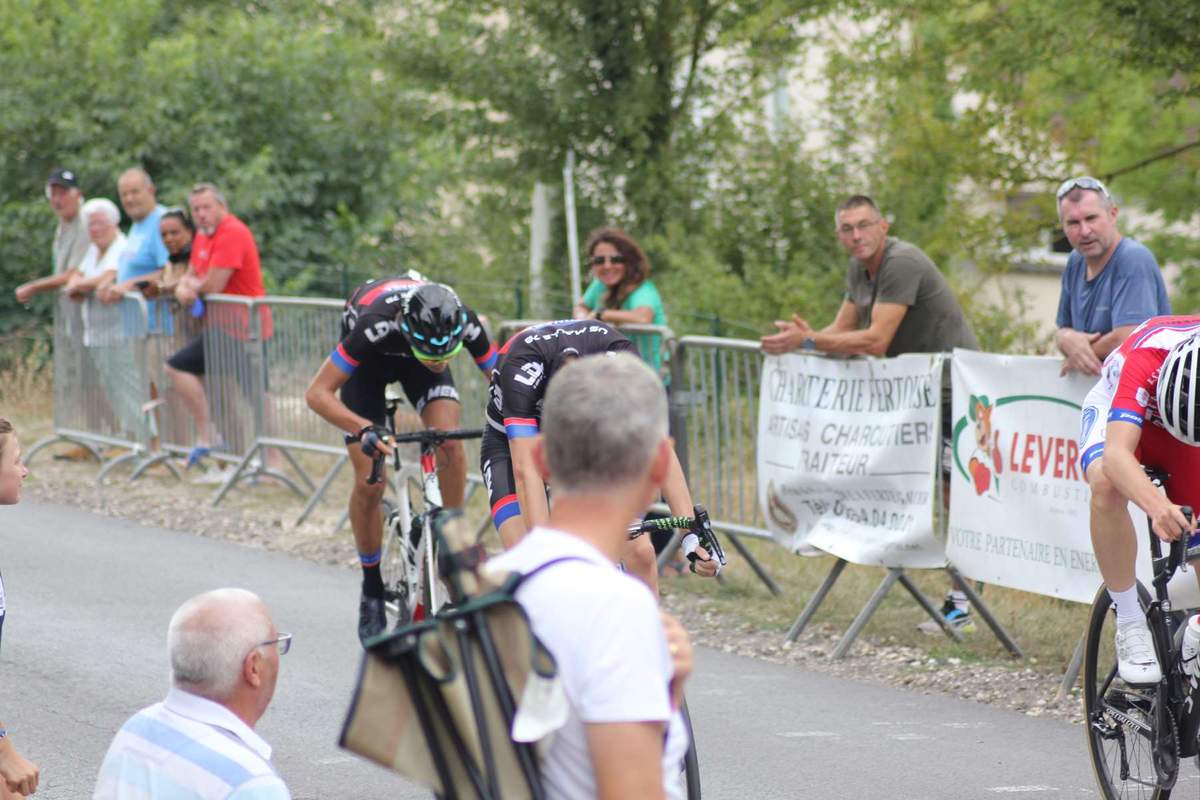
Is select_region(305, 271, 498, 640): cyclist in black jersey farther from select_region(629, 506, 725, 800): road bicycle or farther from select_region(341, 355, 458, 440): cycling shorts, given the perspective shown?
select_region(629, 506, 725, 800): road bicycle

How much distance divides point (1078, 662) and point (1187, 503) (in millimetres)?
2217

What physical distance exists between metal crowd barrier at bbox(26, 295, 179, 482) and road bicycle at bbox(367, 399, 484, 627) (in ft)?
19.2

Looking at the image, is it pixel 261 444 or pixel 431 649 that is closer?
pixel 431 649

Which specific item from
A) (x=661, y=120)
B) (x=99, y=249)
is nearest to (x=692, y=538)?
(x=99, y=249)

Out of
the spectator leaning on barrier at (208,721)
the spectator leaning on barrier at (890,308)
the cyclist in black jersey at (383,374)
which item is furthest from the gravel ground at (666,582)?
the spectator leaning on barrier at (208,721)

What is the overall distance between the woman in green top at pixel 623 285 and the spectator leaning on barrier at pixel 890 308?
1.21 m

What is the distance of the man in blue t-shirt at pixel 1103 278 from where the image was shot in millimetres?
7094

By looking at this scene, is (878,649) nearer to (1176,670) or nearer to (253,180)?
(1176,670)

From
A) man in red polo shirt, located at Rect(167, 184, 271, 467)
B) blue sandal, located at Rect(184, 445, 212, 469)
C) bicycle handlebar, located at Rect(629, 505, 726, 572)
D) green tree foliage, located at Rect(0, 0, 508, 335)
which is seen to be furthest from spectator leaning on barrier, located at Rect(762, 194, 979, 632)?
green tree foliage, located at Rect(0, 0, 508, 335)

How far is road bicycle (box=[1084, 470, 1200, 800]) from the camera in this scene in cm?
513

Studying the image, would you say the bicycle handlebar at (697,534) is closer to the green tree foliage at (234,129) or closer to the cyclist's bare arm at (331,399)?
the cyclist's bare arm at (331,399)

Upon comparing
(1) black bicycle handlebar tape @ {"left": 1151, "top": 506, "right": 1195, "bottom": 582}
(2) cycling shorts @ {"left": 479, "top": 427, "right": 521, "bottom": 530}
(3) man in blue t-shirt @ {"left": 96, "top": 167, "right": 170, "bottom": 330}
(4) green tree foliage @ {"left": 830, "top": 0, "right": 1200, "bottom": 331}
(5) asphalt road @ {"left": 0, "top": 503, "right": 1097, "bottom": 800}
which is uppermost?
(4) green tree foliage @ {"left": 830, "top": 0, "right": 1200, "bottom": 331}

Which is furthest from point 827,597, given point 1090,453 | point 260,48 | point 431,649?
point 260,48

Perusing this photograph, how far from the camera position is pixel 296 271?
63.6ft
